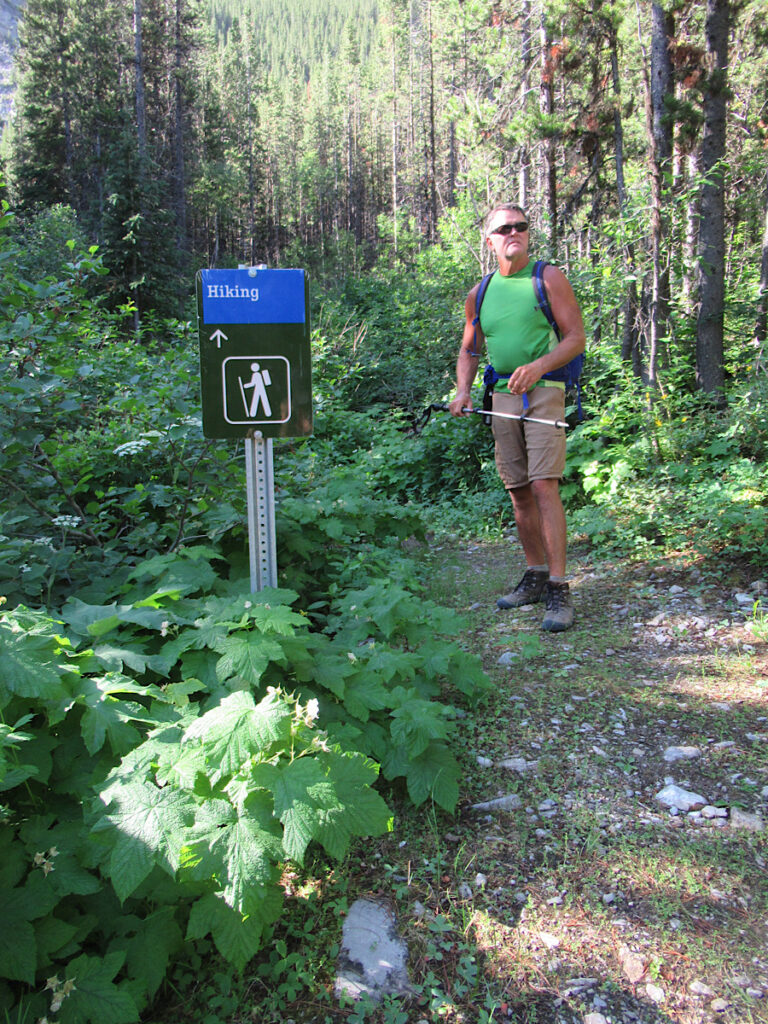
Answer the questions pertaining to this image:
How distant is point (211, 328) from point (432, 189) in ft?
131

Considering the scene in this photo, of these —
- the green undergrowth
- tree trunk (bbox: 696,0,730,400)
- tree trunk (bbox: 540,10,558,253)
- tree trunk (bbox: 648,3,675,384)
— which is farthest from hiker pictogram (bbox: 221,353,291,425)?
tree trunk (bbox: 540,10,558,253)

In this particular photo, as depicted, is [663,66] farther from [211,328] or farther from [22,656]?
[22,656]

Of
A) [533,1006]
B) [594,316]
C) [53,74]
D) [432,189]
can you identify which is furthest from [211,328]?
[53,74]

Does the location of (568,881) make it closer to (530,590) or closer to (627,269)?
(530,590)

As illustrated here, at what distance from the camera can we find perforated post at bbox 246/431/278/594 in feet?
8.92

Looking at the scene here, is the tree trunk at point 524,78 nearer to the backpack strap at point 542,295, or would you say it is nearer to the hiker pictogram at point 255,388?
the backpack strap at point 542,295

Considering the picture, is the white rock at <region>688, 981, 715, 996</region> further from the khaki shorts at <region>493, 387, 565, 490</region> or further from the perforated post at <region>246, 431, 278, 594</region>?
the khaki shorts at <region>493, 387, 565, 490</region>

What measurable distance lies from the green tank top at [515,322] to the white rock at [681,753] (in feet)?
7.03

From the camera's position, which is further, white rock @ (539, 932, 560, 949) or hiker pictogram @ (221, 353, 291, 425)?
hiker pictogram @ (221, 353, 291, 425)

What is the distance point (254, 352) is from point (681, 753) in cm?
228

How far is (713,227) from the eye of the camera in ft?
23.7

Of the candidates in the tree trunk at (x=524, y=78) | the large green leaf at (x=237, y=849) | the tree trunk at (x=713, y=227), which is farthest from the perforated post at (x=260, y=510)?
the tree trunk at (x=524, y=78)

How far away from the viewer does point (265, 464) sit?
8.98 feet

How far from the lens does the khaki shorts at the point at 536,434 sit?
390cm
